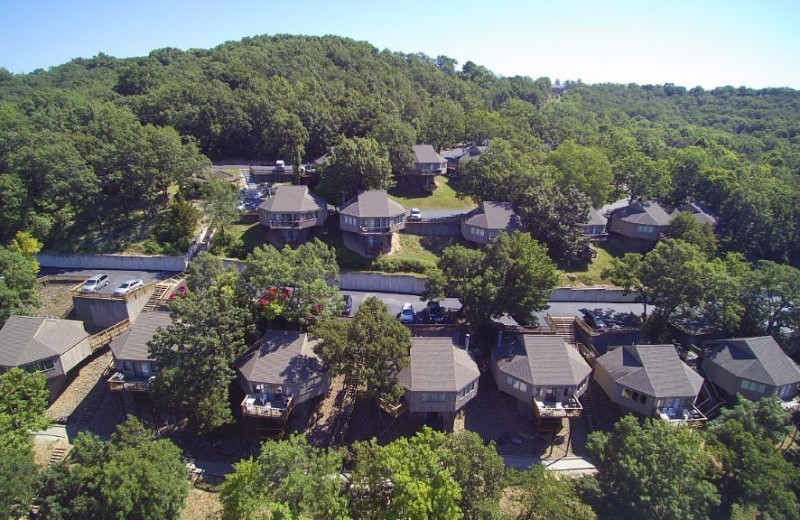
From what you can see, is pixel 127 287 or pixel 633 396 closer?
pixel 633 396

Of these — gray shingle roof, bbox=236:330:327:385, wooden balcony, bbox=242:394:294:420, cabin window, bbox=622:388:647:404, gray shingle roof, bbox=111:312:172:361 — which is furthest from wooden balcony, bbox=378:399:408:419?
gray shingle roof, bbox=111:312:172:361

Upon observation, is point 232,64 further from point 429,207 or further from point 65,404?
point 65,404

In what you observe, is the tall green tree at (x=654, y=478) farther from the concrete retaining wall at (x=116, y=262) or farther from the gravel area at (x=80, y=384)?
the concrete retaining wall at (x=116, y=262)

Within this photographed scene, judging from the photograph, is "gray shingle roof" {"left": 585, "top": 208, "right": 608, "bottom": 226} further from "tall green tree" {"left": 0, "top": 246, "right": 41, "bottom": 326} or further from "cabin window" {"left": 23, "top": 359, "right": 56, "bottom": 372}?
"tall green tree" {"left": 0, "top": 246, "right": 41, "bottom": 326}

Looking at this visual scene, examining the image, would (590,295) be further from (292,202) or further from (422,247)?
(292,202)

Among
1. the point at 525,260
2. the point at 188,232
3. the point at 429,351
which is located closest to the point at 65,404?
the point at 188,232

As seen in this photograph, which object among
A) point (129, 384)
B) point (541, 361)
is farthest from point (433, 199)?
point (129, 384)

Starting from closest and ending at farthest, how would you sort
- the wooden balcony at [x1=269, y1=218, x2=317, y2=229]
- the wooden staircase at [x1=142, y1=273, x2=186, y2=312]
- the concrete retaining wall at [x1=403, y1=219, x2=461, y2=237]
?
the wooden staircase at [x1=142, y1=273, x2=186, y2=312] < the wooden balcony at [x1=269, y1=218, x2=317, y2=229] < the concrete retaining wall at [x1=403, y1=219, x2=461, y2=237]
